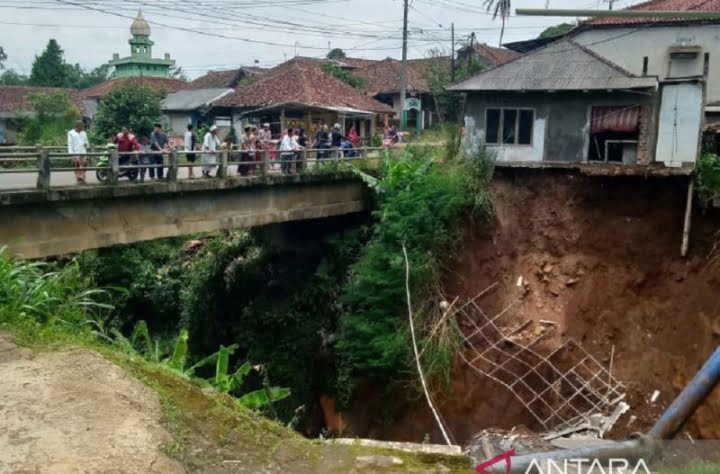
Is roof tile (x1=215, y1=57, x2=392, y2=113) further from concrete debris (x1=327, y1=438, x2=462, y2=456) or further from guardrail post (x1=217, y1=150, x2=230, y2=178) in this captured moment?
concrete debris (x1=327, y1=438, x2=462, y2=456)

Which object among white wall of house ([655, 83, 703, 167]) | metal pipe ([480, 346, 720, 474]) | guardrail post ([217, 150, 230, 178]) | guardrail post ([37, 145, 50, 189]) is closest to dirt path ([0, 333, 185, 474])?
metal pipe ([480, 346, 720, 474])

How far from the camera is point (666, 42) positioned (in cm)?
2256

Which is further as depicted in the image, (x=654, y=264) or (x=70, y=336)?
Result: (x=654, y=264)

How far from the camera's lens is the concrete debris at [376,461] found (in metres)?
4.87

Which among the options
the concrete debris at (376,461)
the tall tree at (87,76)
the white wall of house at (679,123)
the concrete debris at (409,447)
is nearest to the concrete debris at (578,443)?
the concrete debris at (409,447)

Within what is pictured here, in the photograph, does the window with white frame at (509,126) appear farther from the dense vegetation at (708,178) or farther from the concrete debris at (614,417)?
the concrete debris at (614,417)

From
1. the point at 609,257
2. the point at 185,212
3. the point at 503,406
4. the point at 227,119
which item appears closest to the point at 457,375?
the point at 503,406

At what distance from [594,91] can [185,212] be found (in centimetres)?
1092

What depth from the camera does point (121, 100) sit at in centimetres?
2830

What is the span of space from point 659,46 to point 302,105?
1277 cm

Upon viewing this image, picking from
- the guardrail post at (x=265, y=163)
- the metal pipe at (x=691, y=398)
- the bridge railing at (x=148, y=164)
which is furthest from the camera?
the guardrail post at (x=265, y=163)

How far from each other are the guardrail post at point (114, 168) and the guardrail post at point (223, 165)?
2.58m

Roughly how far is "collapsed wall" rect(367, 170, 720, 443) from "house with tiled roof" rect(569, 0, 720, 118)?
646 cm

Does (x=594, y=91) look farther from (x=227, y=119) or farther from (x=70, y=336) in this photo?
(x=227, y=119)
